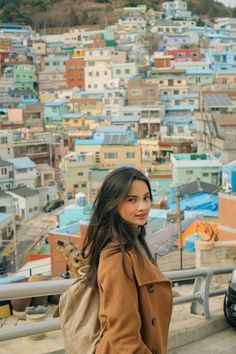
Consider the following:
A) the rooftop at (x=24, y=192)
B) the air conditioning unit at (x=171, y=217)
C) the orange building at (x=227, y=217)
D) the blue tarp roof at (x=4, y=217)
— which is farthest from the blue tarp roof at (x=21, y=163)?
the orange building at (x=227, y=217)

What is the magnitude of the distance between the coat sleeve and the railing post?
205 cm

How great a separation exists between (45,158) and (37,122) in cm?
649

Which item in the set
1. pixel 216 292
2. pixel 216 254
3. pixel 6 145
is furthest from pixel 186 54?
pixel 216 292

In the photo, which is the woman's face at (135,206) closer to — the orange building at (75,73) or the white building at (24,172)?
the white building at (24,172)

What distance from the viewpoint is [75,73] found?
59.7 meters

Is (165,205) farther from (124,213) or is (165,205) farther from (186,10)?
(186,10)

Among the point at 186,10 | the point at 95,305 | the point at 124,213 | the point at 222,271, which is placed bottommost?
the point at 222,271

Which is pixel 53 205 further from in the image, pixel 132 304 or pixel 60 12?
pixel 60 12

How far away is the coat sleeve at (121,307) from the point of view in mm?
1785

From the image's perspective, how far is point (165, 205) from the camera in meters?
22.8

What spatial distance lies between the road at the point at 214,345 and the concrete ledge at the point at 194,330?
28 millimetres

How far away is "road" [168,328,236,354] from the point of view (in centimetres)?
352

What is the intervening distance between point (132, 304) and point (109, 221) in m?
0.30

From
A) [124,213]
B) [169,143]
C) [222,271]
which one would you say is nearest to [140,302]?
[124,213]
